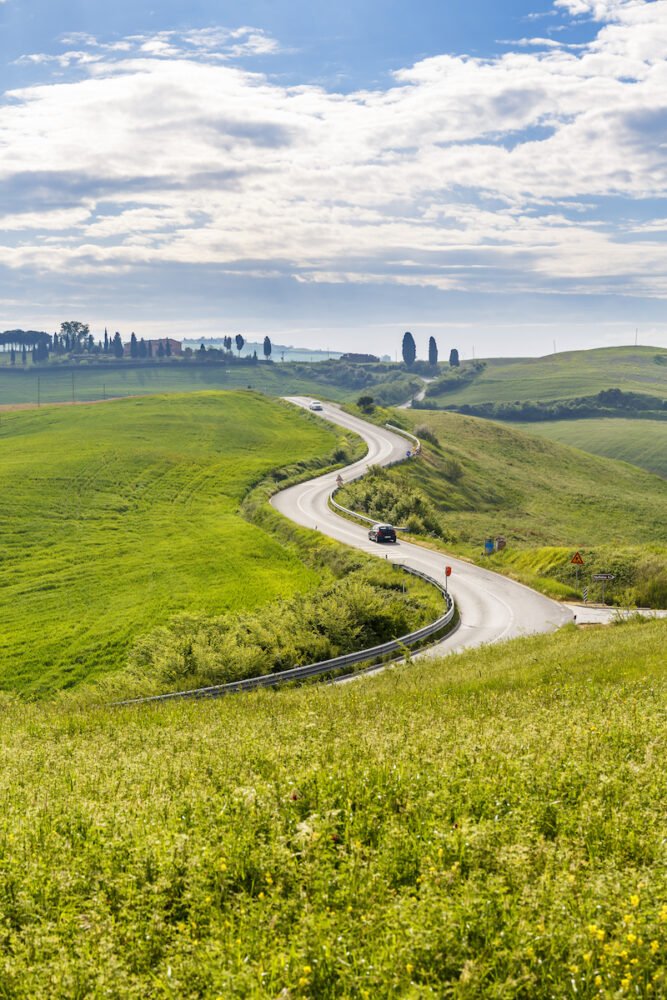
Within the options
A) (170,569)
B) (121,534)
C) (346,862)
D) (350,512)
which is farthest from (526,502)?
(346,862)

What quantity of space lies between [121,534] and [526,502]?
56388 mm

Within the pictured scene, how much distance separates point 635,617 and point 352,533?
90.0ft

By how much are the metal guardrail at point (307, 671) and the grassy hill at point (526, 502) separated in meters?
13.2

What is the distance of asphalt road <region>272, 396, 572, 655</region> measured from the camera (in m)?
35.7

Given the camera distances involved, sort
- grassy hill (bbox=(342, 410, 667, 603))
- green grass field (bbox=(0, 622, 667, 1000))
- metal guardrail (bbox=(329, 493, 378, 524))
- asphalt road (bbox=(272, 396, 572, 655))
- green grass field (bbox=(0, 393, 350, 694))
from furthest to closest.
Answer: metal guardrail (bbox=(329, 493, 378, 524)) < grassy hill (bbox=(342, 410, 667, 603)) < green grass field (bbox=(0, 393, 350, 694)) < asphalt road (bbox=(272, 396, 572, 655)) < green grass field (bbox=(0, 622, 667, 1000))

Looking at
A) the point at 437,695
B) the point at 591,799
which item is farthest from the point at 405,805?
the point at 437,695

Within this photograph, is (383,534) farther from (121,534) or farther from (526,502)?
(526,502)

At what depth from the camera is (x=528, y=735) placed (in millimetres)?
12719

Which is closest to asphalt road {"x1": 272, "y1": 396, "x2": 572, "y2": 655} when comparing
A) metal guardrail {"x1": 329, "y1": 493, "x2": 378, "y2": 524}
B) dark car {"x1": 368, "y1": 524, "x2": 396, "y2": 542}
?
dark car {"x1": 368, "y1": 524, "x2": 396, "y2": 542}

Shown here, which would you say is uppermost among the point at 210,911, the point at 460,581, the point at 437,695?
the point at 210,911

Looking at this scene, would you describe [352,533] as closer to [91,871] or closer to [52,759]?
[52,759]

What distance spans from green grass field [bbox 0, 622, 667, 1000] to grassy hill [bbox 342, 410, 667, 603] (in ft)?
106

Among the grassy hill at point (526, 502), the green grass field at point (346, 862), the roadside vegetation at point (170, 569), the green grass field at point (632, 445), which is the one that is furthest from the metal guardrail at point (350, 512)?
the green grass field at point (632, 445)

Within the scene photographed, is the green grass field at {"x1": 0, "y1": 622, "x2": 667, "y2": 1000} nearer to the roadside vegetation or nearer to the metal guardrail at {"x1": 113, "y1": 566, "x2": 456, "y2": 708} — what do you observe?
the metal guardrail at {"x1": 113, "y1": 566, "x2": 456, "y2": 708}
